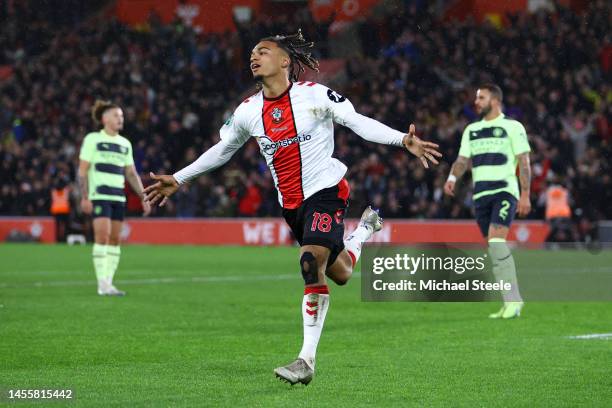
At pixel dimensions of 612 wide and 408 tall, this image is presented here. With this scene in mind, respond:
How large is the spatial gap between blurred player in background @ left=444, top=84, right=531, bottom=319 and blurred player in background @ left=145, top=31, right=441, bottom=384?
4.17 meters

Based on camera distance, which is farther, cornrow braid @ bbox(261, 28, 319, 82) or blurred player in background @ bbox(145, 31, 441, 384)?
cornrow braid @ bbox(261, 28, 319, 82)

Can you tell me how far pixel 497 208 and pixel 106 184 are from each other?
5.00m

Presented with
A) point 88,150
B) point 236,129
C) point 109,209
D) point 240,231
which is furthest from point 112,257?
point 240,231

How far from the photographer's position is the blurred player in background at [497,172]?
1163 centimetres

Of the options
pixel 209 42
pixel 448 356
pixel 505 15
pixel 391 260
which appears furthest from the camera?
pixel 209 42

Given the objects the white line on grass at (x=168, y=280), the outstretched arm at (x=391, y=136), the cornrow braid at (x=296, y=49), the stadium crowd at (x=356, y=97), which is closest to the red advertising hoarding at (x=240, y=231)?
the stadium crowd at (x=356, y=97)

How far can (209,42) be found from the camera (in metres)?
33.5

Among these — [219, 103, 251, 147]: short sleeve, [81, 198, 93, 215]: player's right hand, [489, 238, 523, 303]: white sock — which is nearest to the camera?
[219, 103, 251, 147]: short sleeve

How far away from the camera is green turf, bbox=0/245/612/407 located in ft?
21.4

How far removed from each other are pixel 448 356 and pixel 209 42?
26274 millimetres

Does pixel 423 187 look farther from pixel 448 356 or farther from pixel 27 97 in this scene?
pixel 448 356

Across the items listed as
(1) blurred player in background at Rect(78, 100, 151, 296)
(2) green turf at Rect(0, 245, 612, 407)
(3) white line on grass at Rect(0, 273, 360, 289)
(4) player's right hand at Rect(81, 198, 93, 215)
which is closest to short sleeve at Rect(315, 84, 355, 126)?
(2) green turf at Rect(0, 245, 612, 407)

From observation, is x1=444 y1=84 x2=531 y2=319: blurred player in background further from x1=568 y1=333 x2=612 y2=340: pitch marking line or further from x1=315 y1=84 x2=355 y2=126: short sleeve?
x1=315 y1=84 x2=355 y2=126: short sleeve

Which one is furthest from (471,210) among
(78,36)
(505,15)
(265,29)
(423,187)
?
(78,36)
